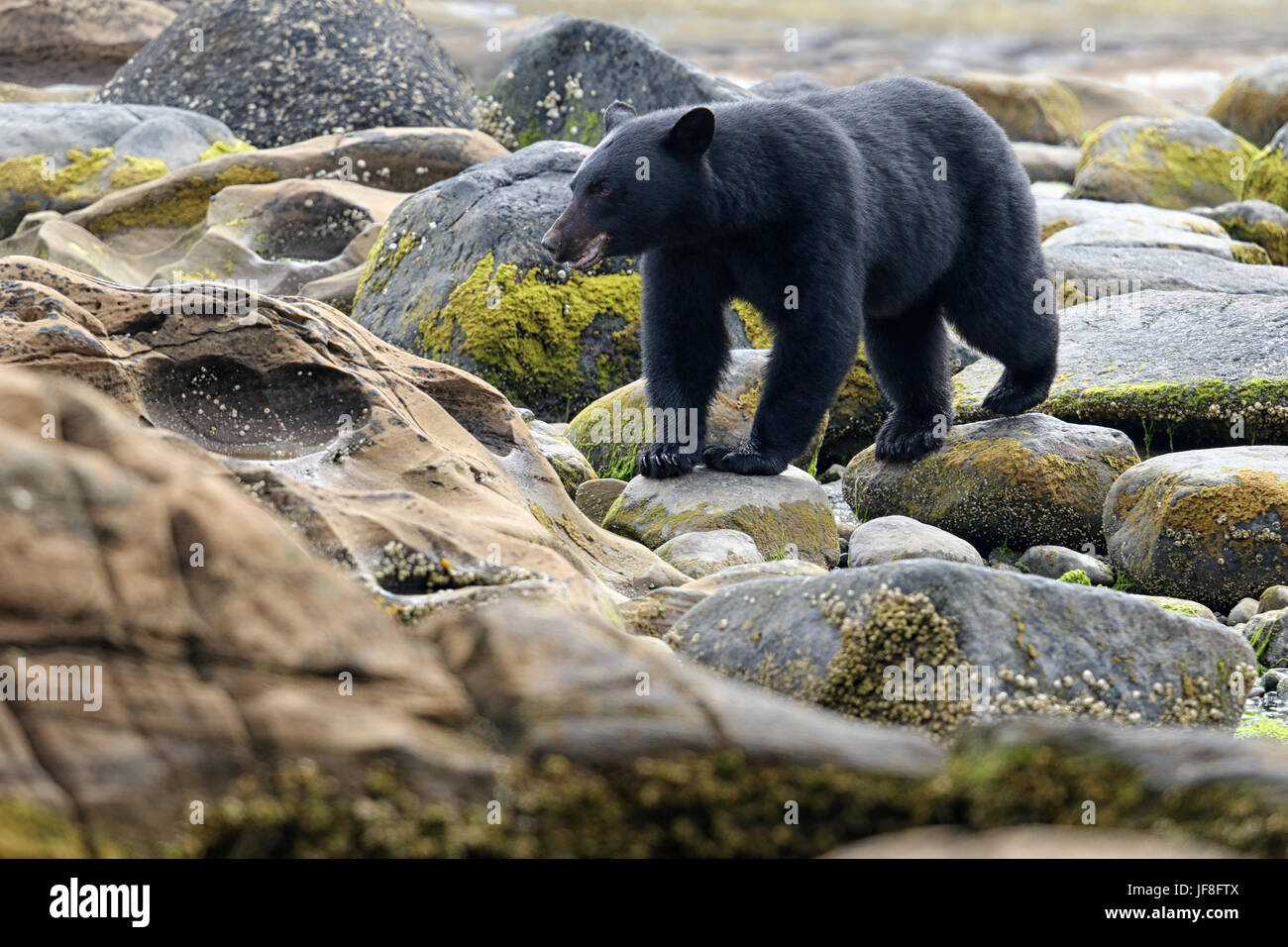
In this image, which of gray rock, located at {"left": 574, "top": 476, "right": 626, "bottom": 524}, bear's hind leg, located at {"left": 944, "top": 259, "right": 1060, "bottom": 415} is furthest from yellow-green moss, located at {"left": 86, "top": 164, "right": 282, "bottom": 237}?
bear's hind leg, located at {"left": 944, "top": 259, "right": 1060, "bottom": 415}

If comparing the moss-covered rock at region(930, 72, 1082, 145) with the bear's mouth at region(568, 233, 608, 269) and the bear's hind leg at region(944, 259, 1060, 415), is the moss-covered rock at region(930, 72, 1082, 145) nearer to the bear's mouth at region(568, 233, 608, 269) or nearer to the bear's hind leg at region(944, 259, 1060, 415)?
the bear's hind leg at region(944, 259, 1060, 415)

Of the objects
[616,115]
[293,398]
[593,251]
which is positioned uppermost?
[616,115]

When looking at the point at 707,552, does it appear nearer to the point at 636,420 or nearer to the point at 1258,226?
the point at 636,420

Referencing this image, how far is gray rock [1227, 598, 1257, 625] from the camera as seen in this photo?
252 inches

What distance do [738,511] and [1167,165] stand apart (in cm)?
1341

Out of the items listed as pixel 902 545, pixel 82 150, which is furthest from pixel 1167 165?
pixel 82 150

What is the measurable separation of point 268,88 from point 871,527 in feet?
40.6

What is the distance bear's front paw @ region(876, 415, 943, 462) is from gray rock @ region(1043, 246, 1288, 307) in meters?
3.60

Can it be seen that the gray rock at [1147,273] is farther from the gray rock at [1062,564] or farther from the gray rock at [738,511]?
the gray rock at [738,511]

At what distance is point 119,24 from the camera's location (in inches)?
978

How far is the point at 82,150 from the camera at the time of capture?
1405cm

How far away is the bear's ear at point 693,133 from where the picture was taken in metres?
6.39

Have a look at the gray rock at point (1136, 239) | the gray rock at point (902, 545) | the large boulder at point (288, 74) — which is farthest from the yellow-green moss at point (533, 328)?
the large boulder at point (288, 74)
